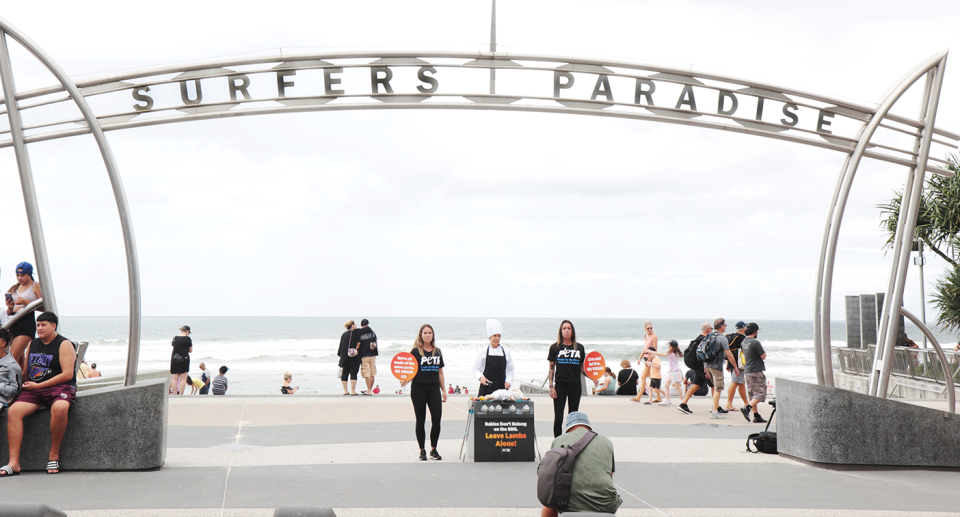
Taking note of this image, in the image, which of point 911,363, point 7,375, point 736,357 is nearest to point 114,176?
point 7,375

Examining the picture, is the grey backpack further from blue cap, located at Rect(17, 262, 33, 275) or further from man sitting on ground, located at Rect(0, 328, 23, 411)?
blue cap, located at Rect(17, 262, 33, 275)

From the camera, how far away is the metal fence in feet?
46.8

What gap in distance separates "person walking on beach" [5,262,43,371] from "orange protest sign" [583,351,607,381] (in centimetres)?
629

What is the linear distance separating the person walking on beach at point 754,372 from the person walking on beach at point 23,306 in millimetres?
10060

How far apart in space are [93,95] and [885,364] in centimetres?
928

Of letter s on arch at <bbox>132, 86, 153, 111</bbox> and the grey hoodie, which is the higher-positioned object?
letter s on arch at <bbox>132, 86, 153, 111</bbox>

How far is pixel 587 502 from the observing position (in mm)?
4094

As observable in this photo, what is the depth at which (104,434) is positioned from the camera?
7.16m

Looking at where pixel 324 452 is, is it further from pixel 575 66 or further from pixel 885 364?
pixel 885 364

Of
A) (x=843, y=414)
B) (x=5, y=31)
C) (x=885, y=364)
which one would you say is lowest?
(x=843, y=414)

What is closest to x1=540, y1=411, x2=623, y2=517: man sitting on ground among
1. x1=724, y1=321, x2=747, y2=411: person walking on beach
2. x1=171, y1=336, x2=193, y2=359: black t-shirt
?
x1=724, y1=321, x2=747, y2=411: person walking on beach

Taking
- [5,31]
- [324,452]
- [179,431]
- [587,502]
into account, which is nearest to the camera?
[587,502]

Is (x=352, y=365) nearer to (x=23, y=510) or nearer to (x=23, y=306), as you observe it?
(x=23, y=306)

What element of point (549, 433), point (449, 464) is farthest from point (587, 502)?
point (549, 433)
